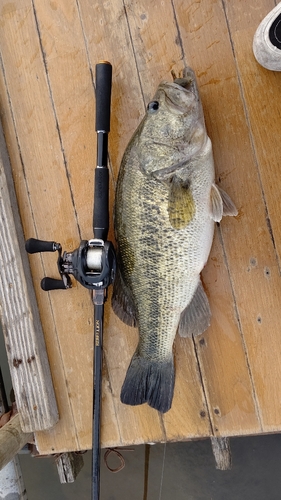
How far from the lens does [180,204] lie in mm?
1681

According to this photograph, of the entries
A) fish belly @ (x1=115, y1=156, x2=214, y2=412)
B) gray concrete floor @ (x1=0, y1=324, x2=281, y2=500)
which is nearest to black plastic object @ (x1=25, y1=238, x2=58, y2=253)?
fish belly @ (x1=115, y1=156, x2=214, y2=412)

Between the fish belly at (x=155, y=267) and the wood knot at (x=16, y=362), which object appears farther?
the wood knot at (x=16, y=362)

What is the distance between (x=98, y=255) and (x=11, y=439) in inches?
43.7

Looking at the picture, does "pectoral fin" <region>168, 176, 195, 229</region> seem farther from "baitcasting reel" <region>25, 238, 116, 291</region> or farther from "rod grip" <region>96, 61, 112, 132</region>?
"rod grip" <region>96, 61, 112, 132</region>

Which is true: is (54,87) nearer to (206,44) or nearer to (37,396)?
(206,44)

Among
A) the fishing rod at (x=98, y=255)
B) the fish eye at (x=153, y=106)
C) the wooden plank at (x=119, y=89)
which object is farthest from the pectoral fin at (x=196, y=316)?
the fish eye at (x=153, y=106)

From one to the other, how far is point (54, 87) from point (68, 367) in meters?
1.45

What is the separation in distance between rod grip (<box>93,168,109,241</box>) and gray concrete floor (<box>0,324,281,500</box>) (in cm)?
168

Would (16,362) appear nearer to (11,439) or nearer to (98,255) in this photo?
(11,439)

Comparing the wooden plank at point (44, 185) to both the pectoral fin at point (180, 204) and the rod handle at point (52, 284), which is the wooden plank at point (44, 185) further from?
the pectoral fin at point (180, 204)

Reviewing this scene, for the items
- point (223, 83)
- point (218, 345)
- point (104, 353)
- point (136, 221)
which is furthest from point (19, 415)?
point (223, 83)

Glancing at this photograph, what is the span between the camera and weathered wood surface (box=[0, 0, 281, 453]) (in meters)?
1.92

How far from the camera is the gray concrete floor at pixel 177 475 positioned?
2.79 meters

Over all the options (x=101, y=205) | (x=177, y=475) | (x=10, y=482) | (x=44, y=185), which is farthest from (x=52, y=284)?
(x=177, y=475)
